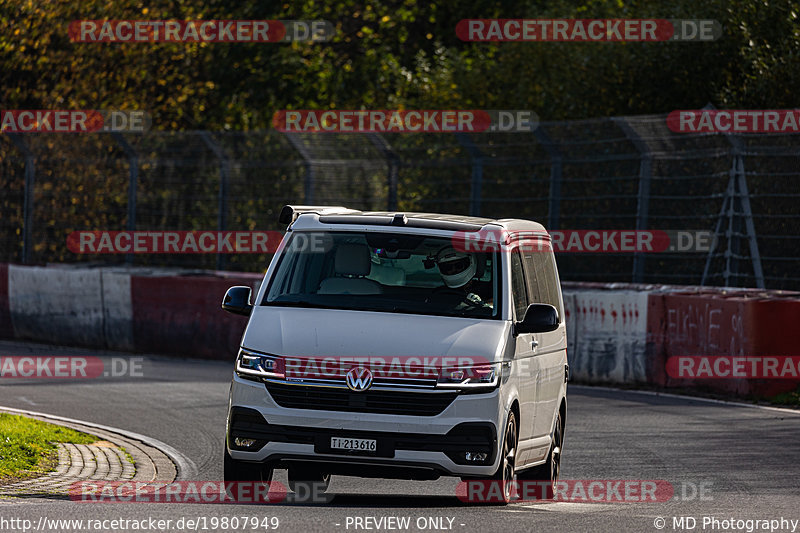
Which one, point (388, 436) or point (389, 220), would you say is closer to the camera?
point (388, 436)

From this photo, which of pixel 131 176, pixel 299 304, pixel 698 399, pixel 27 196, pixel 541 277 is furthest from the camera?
pixel 27 196

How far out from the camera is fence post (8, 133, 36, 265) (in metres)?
26.3

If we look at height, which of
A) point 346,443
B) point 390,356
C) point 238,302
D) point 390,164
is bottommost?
point 346,443

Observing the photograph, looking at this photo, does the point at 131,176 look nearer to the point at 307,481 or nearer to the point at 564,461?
the point at 564,461

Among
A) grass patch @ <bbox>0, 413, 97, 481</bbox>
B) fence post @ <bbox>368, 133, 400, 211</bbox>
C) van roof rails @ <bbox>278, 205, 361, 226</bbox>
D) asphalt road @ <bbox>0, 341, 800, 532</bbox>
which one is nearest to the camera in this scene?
asphalt road @ <bbox>0, 341, 800, 532</bbox>

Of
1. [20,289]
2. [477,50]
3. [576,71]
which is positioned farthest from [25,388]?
[477,50]

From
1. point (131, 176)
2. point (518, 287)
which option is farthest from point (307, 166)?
point (518, 287)

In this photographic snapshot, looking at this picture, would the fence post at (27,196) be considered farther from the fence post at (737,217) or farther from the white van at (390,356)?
the white van at (390,356)

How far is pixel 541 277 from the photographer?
11633 millimetres

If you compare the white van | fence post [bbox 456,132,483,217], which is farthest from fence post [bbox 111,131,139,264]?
the white van

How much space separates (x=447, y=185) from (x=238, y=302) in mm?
13500

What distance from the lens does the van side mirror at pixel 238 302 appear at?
10461 mm

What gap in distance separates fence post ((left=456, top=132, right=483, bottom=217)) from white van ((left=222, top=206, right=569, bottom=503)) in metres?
12.3

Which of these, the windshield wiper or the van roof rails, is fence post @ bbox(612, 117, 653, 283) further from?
the windshield wiper
